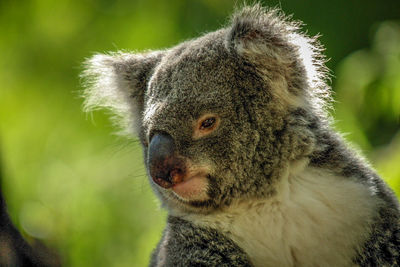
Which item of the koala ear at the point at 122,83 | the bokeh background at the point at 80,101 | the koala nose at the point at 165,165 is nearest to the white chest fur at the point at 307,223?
the koala nose at the point at 165,165

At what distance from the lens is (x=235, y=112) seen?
334cm

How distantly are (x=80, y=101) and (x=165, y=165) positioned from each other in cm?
431

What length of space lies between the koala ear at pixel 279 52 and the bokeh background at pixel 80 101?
1.97 m

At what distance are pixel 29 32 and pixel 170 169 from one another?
4859mm

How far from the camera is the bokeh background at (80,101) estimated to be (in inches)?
224

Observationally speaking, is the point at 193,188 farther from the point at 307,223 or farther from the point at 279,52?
the point at 279,52

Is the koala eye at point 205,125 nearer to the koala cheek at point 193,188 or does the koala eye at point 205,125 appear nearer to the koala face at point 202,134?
the koala face at point 202,134

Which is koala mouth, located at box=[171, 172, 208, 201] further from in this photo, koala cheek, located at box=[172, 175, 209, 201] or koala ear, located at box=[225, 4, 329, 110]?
koala ear, located at box=[225, 4, 329, 110]

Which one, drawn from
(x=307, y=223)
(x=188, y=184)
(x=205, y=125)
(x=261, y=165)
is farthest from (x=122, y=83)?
(x=307, y=223)

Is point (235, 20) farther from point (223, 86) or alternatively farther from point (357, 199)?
point (357, 199)

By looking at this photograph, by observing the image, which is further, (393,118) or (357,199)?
(393,118)

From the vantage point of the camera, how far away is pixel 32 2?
732 cm

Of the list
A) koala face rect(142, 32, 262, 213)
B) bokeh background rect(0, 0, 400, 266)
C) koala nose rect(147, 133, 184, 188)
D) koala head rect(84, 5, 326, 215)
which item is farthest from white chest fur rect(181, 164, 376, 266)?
bokeh background rect(0, 0, 400, 266)

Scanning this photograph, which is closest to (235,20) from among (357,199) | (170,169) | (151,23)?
(170,169)
